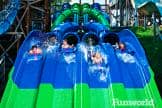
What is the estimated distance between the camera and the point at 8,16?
12.9 m

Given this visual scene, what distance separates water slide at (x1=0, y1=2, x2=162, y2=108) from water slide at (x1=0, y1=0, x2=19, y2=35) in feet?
9.84

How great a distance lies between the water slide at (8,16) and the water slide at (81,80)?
2999 mm

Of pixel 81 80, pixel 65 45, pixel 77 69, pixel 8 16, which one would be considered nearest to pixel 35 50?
pixel 65 45

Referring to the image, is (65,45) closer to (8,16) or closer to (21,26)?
(8,16)

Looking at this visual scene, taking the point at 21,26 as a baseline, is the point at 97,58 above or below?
above

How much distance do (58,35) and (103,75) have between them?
268cm

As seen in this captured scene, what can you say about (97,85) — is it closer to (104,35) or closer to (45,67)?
(45,67)

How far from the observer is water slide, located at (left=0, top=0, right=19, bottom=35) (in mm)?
12215

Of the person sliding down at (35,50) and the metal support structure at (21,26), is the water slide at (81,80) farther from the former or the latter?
the metal support structure at (21,26)

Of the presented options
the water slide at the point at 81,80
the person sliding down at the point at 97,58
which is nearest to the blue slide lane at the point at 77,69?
the water slide at the point at 81,80

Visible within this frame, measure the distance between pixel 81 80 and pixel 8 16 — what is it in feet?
19.1

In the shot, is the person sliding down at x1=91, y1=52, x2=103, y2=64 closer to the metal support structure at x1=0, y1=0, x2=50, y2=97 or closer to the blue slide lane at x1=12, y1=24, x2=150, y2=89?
the blue slide lane at x1=12, y1=24, x2=150, y2=89

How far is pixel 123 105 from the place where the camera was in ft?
23.2

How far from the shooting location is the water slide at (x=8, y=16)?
12.2 m
